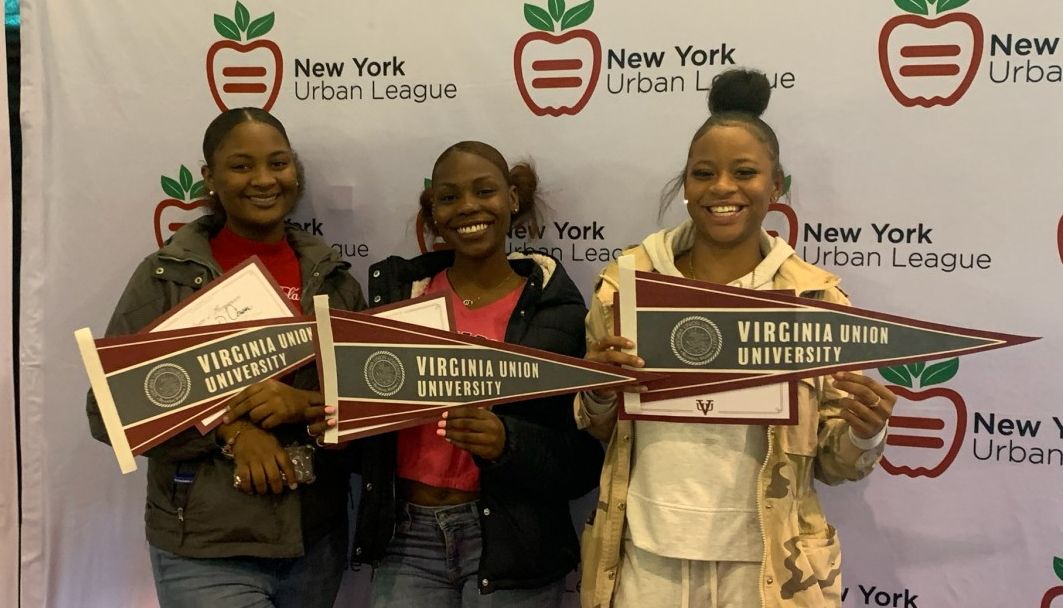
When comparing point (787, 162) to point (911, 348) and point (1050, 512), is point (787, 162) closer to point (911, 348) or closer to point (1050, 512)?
point (911, 348)

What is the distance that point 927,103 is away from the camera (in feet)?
5.60

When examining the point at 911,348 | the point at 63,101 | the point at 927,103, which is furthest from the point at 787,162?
the point at 63,101

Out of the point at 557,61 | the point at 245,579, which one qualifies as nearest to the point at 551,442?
the point at 245,579

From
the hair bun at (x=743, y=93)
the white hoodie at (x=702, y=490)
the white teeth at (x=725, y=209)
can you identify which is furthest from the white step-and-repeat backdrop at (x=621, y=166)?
the white hoodie at (x=702, y=490)

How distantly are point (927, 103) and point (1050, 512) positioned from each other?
989 millimetres

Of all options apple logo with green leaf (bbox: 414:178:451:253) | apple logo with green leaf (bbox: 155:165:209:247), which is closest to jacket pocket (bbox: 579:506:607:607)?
apple logo with green leaf (bbox: 414:178:451:253)

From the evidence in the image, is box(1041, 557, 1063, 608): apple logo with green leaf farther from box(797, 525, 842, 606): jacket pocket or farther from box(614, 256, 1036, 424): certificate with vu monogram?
box(614, 256, 1036, 424): certificate with vu monogram

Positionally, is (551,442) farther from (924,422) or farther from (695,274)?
(924,422)

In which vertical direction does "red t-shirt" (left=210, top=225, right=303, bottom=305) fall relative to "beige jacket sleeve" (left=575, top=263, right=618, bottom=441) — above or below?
above

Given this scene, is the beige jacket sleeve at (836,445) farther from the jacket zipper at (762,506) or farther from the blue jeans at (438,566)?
the blue jeans at (438,566)

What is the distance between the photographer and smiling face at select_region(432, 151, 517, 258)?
1.55 meters

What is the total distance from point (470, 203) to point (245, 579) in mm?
870

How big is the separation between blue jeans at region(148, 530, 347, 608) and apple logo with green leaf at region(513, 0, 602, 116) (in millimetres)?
1127

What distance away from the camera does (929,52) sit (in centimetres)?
170
